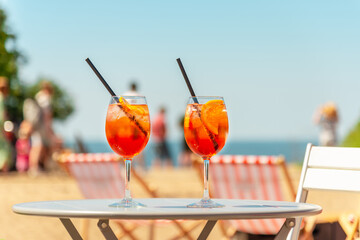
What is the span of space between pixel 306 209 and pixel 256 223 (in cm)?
297

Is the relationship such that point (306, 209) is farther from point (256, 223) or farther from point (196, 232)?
point (196, 232)

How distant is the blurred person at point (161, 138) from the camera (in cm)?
1758

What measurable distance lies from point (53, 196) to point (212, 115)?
8021 mm

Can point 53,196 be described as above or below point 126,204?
below

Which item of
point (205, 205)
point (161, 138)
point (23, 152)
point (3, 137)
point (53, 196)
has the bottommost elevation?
point (53, 196)

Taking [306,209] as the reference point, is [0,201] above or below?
below

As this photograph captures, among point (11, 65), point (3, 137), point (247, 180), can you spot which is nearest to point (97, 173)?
point (247, 180)

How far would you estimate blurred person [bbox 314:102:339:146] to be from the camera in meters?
14.0

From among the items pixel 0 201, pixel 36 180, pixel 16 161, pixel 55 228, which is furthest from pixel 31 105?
pixel 55 228

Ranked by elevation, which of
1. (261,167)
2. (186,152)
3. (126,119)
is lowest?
(186,152)

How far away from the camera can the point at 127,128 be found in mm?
2350

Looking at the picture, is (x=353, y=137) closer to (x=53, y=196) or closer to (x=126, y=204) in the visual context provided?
(x=53, y=196)

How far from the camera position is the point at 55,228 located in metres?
7.75

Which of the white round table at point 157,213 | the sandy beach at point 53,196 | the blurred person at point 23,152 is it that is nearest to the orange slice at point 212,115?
the white round table at point 157,213
